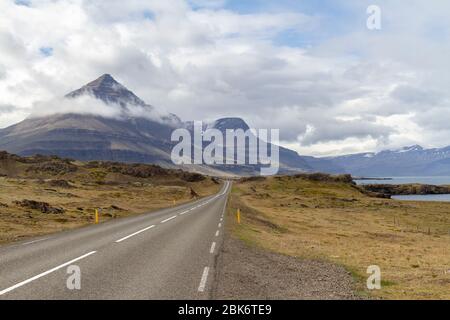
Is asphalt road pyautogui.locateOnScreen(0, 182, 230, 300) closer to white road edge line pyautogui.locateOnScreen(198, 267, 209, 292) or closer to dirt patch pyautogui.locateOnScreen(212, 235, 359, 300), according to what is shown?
white road edge line pyautogui.locateOnScreen(198, 267, 209, 292)

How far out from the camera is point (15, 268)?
49.1ft

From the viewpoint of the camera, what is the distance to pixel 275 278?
14.1m

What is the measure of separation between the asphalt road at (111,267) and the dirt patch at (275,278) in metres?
0.57

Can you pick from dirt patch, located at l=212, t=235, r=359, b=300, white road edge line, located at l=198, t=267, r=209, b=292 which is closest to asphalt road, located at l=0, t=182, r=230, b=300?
white road edge line, located at l=198, t=267, r=209, b=292

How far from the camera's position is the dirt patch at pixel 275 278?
1184cm

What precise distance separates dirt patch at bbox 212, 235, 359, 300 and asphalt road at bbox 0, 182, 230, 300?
0.57 m

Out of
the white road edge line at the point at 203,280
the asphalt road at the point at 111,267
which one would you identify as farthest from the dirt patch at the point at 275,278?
the asphalt road at the point at 111,267

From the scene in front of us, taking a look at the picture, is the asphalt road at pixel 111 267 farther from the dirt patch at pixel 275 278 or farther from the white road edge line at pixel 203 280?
the dirt patch at pixel 275 278

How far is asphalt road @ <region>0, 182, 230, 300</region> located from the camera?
1141 centimetres

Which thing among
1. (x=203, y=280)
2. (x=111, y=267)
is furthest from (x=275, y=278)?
(x=111, y=267)

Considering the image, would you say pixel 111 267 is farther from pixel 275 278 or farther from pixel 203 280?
pixel 275 278
